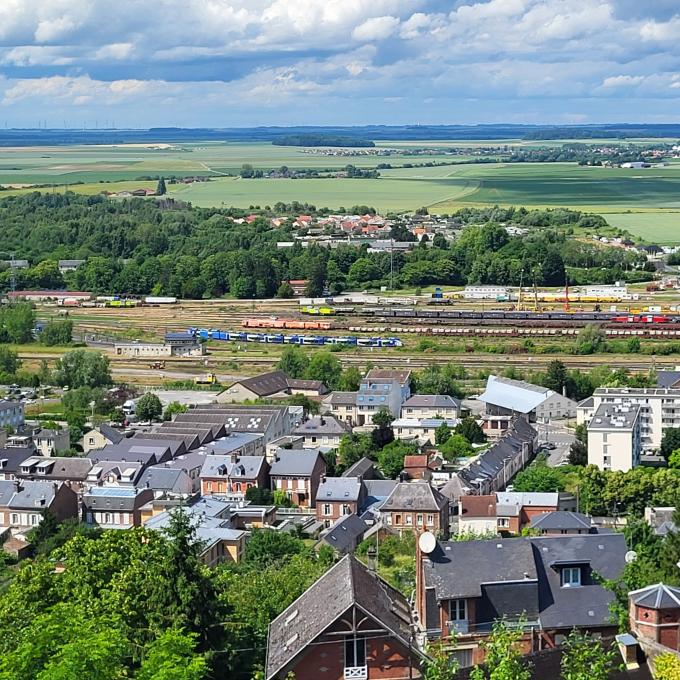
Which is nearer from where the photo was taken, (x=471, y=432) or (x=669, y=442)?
(x=669, y=442)

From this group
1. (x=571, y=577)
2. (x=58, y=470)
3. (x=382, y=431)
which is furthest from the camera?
(x=382, y=431)

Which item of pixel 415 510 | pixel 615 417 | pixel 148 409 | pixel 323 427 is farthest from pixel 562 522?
pixel 148 409

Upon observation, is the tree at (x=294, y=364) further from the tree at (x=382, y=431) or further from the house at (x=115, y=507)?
the house at (x=115, y=507)

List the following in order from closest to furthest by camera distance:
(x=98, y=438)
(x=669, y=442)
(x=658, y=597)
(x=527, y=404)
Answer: (x=658, y=597), (x=669, y=442), (x=98, y=438), (x=527, y=404)

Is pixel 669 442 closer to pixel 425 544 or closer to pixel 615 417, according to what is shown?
pixel 615 417

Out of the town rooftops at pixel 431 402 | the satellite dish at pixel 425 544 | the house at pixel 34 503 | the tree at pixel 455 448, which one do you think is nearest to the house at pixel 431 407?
the town rooftops at pixel 431 402

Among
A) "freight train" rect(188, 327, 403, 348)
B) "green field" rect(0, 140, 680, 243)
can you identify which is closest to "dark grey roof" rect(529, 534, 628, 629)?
"freight train" rect(188, 327, 403, 348)
